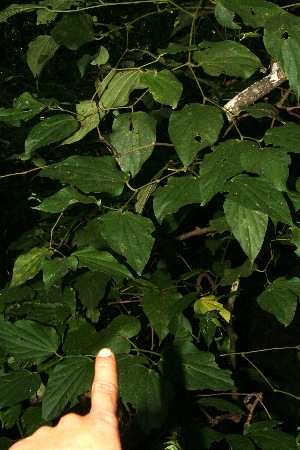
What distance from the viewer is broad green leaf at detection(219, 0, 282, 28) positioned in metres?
0.99

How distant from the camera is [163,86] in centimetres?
105

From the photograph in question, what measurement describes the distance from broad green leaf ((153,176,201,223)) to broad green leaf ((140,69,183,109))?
13 centimetres

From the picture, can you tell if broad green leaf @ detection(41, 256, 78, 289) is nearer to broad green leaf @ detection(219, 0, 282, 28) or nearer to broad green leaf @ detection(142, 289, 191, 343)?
broad green leaf @ detection(142, 289, 191, 343)

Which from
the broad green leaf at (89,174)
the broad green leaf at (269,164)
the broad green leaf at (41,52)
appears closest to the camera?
the broad green leaf at (269,164)

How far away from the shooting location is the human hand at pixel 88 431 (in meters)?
0.42

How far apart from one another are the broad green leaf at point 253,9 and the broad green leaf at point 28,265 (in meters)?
0.55

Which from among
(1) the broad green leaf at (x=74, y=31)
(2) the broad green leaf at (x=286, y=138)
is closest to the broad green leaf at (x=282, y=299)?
(2) the broad green leaf at (x=286, y=138)

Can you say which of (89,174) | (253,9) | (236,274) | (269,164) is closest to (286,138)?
(269,164)

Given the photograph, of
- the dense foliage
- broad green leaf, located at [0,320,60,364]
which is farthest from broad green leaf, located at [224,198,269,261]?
broad green leaf, located at [0,320,60,364]

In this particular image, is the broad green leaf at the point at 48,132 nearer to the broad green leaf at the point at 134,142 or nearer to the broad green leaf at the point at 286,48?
the broad green leaf at the point at 134,142

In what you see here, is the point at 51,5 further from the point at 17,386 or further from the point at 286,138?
the point at 17,386

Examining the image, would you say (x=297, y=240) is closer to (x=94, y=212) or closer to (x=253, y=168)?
(x=253, y=168)

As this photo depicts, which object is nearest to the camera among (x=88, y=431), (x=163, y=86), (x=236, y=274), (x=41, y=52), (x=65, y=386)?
(x=88, y=431)

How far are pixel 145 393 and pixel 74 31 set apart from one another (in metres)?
0.72
